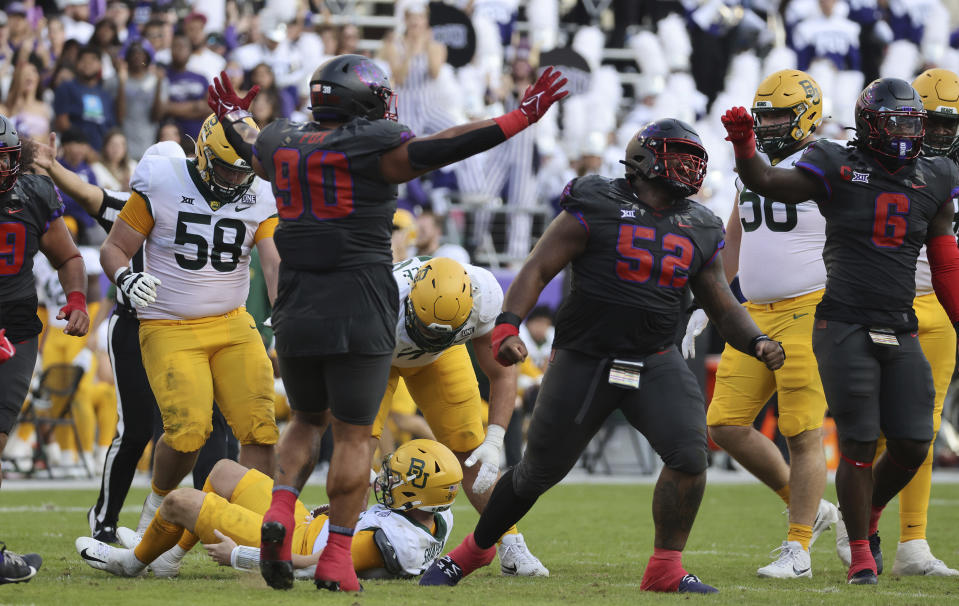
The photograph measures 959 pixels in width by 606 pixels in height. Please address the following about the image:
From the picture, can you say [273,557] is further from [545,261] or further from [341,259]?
[545,261]

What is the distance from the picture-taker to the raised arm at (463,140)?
5129mm

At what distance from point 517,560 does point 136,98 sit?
9.22 m

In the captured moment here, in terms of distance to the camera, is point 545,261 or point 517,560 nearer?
point 545,261

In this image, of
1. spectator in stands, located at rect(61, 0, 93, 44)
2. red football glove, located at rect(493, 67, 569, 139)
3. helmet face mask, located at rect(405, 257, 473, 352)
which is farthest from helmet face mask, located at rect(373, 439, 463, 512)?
spectator in stands, located at rect(61, 0, 93, 44)

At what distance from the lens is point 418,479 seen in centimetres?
598

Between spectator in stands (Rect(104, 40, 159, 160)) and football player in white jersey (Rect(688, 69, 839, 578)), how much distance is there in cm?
871

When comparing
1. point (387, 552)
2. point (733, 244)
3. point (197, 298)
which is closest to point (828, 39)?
point (733, 244)

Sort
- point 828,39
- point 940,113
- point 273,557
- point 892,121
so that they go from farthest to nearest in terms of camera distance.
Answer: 1. point 828,39
2. point 940,113
3. point 892,121
4. point 273,557

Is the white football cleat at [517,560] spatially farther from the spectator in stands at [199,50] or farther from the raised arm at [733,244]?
the spectator in stands at [199,50]

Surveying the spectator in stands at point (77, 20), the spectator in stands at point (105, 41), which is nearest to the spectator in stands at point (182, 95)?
the spectator in stands at point (105, 41)

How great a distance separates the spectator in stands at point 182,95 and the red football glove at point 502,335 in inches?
361

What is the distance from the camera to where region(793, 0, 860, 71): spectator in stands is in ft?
67.3

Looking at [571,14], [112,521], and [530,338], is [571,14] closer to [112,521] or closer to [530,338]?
[530,338]

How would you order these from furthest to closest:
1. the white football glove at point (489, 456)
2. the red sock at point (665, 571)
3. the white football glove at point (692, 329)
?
the white football glove at point (692, 329) < the white football glove at point (489, 456) < the red sock at point (665, 571)
